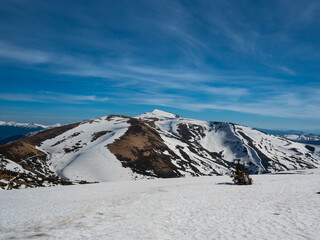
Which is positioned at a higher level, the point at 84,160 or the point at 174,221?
the point at 174,221

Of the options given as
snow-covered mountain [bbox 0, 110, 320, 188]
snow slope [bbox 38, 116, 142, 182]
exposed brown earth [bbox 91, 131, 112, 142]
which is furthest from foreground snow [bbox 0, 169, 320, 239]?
exposed brown earth [bbox 91, 131, 112, 142]

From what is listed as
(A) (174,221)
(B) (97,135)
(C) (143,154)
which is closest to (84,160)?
(C) (143,154)

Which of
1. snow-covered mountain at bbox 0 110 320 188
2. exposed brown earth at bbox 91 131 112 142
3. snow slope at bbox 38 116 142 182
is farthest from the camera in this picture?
exposed brown earth at bbox 91 131 112 142

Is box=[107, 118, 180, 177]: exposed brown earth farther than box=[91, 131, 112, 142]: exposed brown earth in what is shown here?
No

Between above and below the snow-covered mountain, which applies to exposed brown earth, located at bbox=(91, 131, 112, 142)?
above

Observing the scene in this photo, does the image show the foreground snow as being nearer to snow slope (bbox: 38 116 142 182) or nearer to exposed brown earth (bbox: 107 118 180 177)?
snow slope (bbox: 38 116 142 182)

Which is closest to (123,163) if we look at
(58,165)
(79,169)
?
(79,169)

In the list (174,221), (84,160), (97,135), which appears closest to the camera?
(174,221)

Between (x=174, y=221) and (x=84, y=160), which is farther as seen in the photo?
(x=84, y=160)

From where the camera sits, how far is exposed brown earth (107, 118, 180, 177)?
101062 mm

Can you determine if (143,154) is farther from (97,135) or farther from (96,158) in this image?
(97,135)

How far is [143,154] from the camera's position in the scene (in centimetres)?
11650

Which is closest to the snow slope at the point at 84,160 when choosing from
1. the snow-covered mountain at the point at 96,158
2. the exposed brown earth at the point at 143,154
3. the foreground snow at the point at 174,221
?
the snow-covered mountain at the point at 96,158

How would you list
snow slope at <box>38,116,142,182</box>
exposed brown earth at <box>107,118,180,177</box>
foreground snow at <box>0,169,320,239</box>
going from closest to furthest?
1. foreground snow at <box>0,169,320,239</box>
2. snow slope at <box>38,116,142,182</box>
3. exposed brown earth at <box>107,118,180,177</box>
